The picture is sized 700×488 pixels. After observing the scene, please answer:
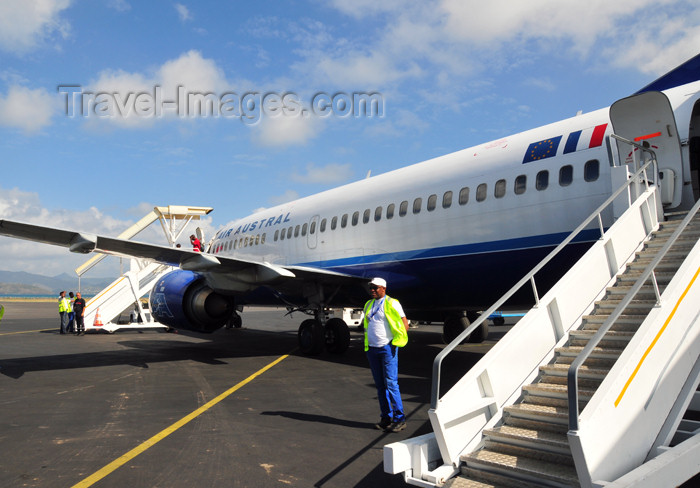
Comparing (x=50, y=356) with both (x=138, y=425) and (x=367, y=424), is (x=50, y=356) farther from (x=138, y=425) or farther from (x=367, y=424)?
(x=367, y=424)

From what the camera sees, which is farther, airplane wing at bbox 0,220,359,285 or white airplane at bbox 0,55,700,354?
airplane wing at bbox 0,220,359,285

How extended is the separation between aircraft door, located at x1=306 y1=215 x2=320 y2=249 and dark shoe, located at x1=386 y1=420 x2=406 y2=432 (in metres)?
8.17

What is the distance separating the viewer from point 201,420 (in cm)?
675

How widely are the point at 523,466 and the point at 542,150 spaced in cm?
627

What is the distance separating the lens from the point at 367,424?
21.5 feet

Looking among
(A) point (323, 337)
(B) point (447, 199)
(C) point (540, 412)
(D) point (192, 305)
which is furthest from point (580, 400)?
(D) point (192, 305)

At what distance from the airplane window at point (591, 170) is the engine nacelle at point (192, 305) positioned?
9.16 m

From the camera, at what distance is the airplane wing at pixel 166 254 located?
940 cm

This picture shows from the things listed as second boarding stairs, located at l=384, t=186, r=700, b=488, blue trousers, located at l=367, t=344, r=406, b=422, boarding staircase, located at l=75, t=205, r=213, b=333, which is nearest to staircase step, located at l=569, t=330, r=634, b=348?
second boarding stairs, located at l=384, t=186, r=700, b=488

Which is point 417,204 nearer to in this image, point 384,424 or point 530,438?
point 384,424

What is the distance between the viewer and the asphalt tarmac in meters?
4.82

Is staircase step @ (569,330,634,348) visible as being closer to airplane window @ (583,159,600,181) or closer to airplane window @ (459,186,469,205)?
airplane window @ (583,159,600,181)

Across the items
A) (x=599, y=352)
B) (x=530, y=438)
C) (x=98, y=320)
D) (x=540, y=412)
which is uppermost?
(x=599, y=352)

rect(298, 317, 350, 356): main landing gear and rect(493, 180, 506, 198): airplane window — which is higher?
rect(493, 180, 506, 198): airplane window
